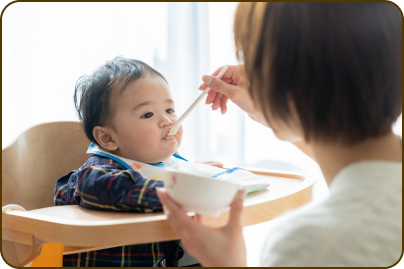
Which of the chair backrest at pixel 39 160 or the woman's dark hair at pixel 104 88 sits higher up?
the woman's dark hair at pixel 104 88

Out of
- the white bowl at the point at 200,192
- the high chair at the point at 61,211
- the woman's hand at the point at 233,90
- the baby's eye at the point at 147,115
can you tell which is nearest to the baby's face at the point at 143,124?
the baby's eye at the point at 147,115

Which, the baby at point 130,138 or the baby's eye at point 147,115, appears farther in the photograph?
the baby's eye at point 147,115

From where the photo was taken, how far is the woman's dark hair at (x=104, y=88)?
3.29ft

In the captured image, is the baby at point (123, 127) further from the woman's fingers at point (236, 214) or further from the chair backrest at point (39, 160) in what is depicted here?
the woman's fingers at point (236, 214)

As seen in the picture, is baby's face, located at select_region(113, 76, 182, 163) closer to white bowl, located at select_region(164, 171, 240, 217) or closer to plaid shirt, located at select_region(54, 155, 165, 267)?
plaid shirt, located at select_region(54, 155, 165, 267)

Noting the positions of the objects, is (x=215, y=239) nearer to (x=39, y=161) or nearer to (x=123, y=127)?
(x=123, y=127)

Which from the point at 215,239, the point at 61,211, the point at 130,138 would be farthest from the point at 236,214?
the point at 130,138

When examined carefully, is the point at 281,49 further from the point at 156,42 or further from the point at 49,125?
the point at 156,42

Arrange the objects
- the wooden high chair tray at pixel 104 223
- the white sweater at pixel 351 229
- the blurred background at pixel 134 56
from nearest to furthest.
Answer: the white sweater at pixel 351 229, the wooden high chair tray at pixel 104 223, the blurred background at pixel 134 56

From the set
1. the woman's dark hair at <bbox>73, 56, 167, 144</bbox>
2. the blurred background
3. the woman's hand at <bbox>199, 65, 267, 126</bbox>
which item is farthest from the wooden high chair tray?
the blurred background

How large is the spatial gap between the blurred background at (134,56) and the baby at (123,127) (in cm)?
81

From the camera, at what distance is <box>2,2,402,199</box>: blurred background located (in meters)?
1.72

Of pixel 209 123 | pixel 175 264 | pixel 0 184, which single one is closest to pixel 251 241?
pixel 209 123

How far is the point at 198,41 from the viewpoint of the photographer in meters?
2.51
